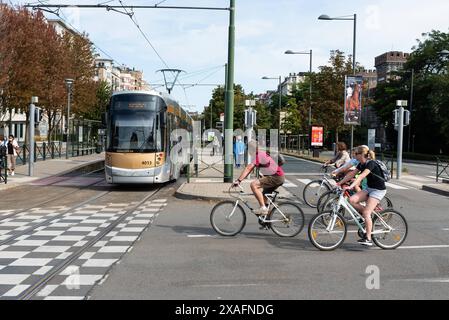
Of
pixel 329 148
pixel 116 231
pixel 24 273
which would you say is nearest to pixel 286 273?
pixel 24 273

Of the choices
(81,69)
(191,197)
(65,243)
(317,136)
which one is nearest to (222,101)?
(81,69)

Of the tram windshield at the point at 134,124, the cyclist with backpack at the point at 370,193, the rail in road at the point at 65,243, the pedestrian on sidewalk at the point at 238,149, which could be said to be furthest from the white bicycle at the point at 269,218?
the pedestrian on sidewalk at the point at 238,149

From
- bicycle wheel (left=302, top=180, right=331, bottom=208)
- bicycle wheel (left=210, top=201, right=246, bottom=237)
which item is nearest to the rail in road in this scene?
bicycle wheel (left=210, top=201, right=246, bottom=237)

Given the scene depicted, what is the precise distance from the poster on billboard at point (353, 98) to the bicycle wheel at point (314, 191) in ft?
50.5

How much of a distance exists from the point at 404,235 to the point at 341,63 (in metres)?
36.2

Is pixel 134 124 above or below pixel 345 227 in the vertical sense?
above

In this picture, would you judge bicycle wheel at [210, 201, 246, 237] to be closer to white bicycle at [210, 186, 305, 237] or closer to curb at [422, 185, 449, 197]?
white bicycle at [210, 186, 305, 237]

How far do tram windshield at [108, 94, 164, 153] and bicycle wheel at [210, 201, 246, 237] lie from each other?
8.45m

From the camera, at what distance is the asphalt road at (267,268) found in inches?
235

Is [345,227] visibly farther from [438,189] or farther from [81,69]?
[81,69]

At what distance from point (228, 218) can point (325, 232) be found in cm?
200

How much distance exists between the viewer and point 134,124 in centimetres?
1811

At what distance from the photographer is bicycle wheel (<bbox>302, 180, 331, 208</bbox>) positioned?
1412cm

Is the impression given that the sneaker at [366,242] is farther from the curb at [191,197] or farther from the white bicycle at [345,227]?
the curb at [191,197]
